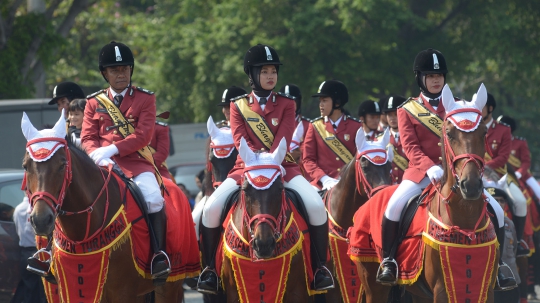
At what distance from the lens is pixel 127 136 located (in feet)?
31.4

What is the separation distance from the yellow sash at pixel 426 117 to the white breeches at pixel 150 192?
261 centimetres

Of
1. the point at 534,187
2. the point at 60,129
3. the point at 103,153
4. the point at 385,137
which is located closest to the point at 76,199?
the point at 60,129

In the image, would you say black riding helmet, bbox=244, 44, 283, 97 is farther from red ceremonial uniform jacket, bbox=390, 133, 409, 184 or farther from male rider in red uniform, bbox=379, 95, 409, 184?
red ceremonial uniform jacket, bbox=390, 133, 409, 184

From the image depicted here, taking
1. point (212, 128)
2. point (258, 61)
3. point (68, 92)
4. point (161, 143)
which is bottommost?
point (161, 143)

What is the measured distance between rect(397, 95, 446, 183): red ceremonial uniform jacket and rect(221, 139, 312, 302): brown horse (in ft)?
4.47

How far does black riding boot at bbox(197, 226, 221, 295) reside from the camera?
9391 mm

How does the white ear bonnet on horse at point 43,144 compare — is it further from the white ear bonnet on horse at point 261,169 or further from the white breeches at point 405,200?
Answer: the white breeches at point 405,200

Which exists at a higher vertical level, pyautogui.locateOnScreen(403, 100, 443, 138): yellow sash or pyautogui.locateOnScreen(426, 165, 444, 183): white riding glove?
pyautogui.locateOnScreen(403, 100, 443, 138): yellow sash

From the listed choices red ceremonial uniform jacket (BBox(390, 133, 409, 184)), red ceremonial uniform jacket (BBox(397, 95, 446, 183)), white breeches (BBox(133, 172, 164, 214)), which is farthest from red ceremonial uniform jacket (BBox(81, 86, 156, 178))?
red ceremonial uniform jacket (BBox(390, 133, 409, 184))

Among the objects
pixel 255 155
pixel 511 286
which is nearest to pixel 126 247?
pixel 255 155

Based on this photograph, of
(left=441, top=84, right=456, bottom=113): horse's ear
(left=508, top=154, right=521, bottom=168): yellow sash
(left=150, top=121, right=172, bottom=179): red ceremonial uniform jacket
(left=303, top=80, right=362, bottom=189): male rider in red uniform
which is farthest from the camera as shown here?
(left=508, top=154, right=521, bottom=168): yellow sash

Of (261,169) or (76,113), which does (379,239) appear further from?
(76,113)

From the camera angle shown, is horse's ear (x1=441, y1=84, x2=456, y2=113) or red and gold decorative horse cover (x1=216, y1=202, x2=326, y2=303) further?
red and gold decorative horse cover (x1=216, y1=202, x2=326, y2=303)

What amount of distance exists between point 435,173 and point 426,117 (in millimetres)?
819
